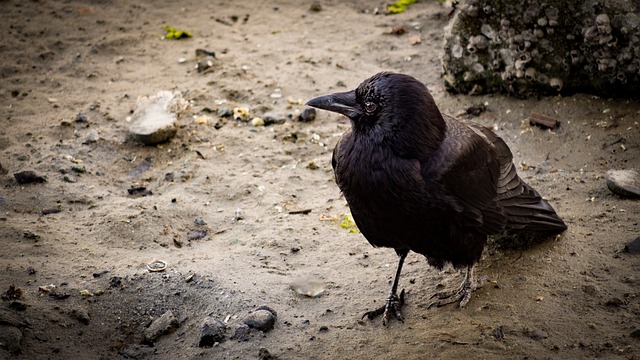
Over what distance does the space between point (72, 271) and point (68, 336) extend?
60cm

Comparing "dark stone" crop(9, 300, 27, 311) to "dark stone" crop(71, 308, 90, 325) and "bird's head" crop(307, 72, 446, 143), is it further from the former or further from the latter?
"bird's head" crop(307, 72, 446, 143)

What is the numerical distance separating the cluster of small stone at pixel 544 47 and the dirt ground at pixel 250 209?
0.18m

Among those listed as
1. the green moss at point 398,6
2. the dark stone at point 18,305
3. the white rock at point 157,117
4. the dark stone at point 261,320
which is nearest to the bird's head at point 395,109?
the dark stone at point 261,320

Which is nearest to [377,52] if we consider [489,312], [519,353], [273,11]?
[273,11]

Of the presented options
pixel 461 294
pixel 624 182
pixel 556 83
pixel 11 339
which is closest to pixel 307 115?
pixel 556 83

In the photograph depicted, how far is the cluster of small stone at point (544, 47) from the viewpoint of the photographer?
548 cm

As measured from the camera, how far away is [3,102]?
6.39 metres

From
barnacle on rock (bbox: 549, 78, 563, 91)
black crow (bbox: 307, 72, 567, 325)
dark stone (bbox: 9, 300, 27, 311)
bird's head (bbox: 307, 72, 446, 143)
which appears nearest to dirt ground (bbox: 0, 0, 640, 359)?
dark stone (bbox: 9, 300, 27, 311)

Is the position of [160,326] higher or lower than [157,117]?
lower

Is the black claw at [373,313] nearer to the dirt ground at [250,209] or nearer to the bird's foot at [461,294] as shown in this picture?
the dirt ground at [250,209]

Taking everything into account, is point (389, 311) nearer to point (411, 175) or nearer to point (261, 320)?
point (261, 320)

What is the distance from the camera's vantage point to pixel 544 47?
578 centimetres

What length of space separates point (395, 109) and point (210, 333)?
5.36ft

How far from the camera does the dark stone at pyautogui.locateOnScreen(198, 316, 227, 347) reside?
3910 mm
